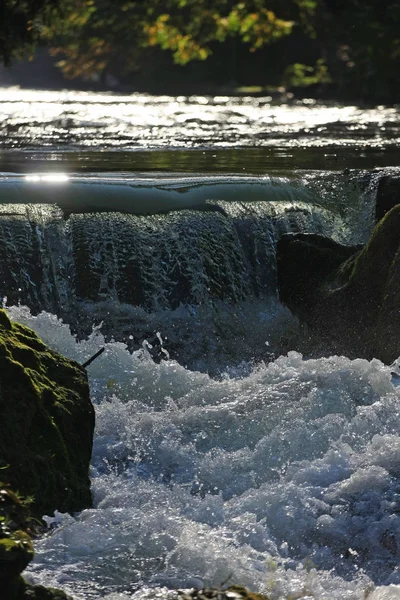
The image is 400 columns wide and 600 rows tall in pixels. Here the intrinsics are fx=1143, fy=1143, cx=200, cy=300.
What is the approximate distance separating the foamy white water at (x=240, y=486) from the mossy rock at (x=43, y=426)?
0.45 feet

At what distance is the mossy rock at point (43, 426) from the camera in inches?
195

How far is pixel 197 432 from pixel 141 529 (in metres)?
1.30

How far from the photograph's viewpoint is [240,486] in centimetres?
555

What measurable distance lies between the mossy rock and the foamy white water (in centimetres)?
14

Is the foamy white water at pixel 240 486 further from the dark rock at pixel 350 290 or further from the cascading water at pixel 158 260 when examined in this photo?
the cascading water at pixel 158 260

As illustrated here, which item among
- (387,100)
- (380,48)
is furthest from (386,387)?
(380,48)

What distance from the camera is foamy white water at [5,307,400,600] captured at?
15.3 ft

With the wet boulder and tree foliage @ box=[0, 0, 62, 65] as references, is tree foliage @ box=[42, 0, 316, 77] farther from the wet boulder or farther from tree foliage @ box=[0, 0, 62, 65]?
the wet boulder

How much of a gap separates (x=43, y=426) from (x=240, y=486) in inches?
41.2

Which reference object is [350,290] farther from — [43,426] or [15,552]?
[15,552]

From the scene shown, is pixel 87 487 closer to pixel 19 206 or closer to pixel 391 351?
pixel 391 351

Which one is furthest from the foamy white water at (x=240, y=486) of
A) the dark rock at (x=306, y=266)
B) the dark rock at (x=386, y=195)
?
the dark rock at (x=386, y=195)

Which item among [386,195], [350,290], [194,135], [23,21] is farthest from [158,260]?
[194,135]

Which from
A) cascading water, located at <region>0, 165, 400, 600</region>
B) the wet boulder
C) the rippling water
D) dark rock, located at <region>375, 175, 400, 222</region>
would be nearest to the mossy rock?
cascading water, located at <region>0, 165, 400, 600</region>
